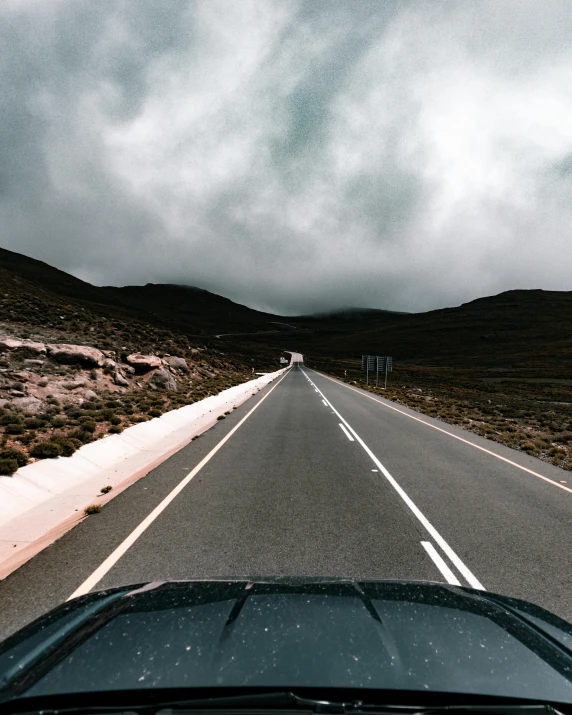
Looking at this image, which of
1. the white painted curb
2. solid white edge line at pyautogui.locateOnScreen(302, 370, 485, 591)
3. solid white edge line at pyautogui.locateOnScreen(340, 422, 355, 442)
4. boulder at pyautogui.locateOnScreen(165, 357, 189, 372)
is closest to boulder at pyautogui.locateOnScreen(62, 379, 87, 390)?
the white painted curb

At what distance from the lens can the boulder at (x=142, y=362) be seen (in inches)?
1013

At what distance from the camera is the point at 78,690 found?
1774mm

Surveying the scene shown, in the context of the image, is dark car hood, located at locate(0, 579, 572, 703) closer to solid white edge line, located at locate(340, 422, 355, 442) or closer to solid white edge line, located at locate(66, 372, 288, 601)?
solid white edge line, located at locate(66, 372, 288, 601)

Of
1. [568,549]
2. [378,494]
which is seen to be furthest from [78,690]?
[378,494]

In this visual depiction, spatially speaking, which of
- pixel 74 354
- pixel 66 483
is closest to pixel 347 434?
pixel 66 483

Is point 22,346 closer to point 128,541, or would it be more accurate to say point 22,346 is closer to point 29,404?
point 29,404

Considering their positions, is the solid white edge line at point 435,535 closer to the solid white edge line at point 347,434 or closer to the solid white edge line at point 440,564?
the solid white edge line at point 440,564

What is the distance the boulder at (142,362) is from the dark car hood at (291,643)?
79.7 ft

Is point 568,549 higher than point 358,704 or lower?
lower

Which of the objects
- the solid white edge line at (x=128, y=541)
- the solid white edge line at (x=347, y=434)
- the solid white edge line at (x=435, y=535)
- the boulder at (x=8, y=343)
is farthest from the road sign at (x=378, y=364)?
the solid white edge line at (x=128, y=541)

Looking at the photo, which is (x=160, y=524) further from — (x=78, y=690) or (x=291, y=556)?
(x=78, y=690)

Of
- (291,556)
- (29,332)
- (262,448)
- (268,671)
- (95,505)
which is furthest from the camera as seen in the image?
(29,332)

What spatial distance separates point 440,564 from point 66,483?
21.9ft

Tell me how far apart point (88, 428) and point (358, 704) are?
1198cm
